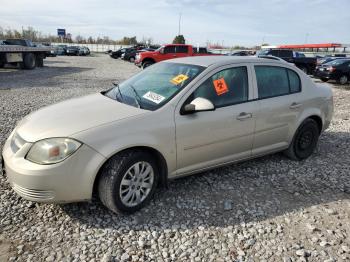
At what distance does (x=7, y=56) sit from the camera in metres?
18.4

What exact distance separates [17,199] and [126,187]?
4.30 feet

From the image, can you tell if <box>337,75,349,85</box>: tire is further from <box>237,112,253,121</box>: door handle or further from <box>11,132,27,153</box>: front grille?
<box>11,132,27,153</box>: front grille

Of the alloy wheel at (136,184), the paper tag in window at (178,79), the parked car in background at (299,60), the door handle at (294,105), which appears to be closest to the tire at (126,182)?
the alloy wheel at (136,184)

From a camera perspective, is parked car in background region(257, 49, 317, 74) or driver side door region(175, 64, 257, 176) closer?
driver side door region(175, 64, 257, 176)

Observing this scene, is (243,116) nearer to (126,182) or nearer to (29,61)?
(126,182)

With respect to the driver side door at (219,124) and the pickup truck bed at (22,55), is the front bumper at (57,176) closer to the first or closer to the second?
the driver side door at (219,124)

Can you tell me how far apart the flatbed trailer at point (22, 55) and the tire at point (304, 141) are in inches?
684

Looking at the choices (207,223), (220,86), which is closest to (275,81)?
(220,86)

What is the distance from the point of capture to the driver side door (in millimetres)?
3619

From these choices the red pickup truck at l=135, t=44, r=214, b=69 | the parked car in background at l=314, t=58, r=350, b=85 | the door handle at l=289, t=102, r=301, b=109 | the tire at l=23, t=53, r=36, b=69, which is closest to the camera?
the door handle at l=289, t=102, r=301, b=109

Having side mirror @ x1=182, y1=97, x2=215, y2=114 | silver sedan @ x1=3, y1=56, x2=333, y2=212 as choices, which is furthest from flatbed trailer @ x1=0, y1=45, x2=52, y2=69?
side mirror @ x1=182, y1=97, x2=215, y2=114

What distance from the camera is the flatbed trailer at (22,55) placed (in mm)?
18328

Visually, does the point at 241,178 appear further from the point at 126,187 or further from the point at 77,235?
the point at 77,235

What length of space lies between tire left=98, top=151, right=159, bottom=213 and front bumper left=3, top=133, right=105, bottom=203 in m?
0.14
